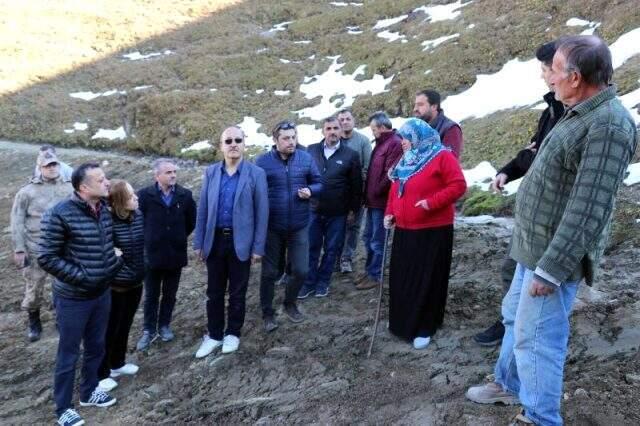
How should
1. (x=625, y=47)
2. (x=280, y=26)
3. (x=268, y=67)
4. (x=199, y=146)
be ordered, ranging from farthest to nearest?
(x=280, y=26) → (x=268, y=67) → (x=199, y=146) → (x=625, y=47)

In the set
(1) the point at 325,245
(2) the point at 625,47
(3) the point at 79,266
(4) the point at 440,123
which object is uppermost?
(2) the point at 625,47

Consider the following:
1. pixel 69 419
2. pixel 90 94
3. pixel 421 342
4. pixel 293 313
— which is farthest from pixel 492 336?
pixel 90 94

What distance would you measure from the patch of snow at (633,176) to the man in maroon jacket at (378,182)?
12.6ft

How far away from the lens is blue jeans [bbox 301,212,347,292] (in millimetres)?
7145

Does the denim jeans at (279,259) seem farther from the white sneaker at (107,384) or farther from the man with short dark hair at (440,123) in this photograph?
the man with short dark hair at (440,123)

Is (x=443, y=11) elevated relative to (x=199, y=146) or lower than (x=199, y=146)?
elevated

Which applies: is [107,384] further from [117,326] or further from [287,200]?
[287,200]

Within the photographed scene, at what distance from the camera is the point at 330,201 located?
7000 mm

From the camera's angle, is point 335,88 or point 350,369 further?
point 335,88

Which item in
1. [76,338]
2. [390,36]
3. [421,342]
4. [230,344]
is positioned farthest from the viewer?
[390,36]

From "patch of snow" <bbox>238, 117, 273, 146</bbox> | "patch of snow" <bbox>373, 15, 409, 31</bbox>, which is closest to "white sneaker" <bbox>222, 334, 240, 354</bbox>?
"patch of snow" <bbox>238, 117, 273, 146</bbox>

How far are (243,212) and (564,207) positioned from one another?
332 centimetres

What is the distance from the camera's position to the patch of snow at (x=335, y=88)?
1920cm

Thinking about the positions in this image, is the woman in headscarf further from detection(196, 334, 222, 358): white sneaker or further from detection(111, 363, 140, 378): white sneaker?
detection(111, 363, 140, 378): white sneaker
